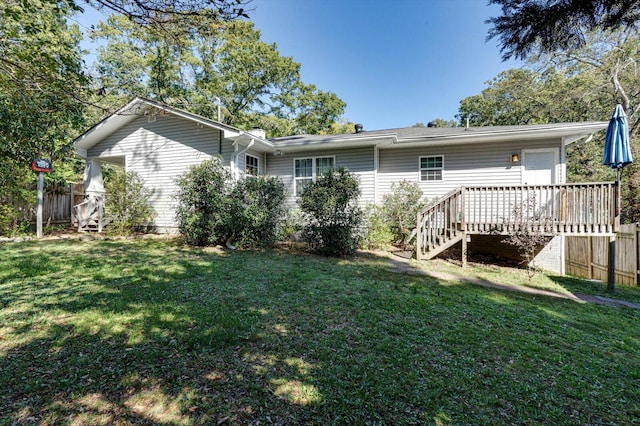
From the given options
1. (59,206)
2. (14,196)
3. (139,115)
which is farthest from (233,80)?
(14,196)

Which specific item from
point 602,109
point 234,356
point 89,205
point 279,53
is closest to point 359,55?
point 279,53

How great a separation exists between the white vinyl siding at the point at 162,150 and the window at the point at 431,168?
23.1 ft

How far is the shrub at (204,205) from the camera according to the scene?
26.8 ft

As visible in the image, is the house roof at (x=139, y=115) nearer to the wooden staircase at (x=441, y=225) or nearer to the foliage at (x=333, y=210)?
the foliage at (x=333, y=210)

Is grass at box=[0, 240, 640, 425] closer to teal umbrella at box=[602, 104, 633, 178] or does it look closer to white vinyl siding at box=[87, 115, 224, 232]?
teal umbrella at box=[602, 104, 633, 178]

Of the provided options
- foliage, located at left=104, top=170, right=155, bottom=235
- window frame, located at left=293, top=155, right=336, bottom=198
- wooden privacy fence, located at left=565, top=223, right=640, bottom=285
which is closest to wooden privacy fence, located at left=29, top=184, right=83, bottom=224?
foliage, located at left=104, top=170, right=155, bottom=235

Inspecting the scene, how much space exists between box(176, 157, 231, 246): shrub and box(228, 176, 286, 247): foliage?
0.27 meters

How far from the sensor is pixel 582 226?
6.87m

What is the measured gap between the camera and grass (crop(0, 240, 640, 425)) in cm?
203

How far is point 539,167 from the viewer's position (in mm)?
9227

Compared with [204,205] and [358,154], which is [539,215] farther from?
[204,205]

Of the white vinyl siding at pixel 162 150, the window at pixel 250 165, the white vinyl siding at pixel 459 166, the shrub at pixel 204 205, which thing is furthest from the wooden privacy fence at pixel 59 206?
the white vinyl siding at pixel 459 166

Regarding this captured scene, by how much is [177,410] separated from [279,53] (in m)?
24.5

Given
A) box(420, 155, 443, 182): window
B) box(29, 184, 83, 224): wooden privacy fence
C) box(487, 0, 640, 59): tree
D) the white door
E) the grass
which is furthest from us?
box(29, 184, 83, 224): wooden privacy fence
